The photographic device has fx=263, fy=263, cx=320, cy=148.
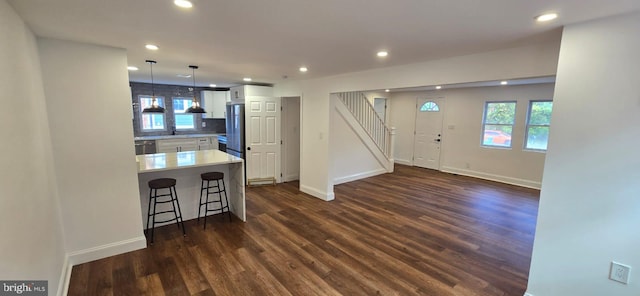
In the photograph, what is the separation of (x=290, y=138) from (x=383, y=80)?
9.97ft

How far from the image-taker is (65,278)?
7.94 feet

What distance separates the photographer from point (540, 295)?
7.12 feet

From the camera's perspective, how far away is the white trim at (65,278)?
7.35ft


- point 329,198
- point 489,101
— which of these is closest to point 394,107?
point 489,101

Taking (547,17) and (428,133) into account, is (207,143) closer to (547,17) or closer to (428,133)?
(428,133)

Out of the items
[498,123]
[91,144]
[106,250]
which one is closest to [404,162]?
[498,123]

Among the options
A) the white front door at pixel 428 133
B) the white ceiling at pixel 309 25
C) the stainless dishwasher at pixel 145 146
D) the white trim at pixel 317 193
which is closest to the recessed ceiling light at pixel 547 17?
the white ceiling at pixel 309 25

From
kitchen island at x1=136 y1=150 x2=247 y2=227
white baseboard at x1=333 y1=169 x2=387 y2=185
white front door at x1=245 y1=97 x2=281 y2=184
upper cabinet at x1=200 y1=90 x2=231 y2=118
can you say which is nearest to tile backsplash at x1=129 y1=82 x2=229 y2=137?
upper cabinet at x1=200 y1=90 x2=231 y2=118

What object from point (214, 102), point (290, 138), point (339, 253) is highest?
point (214, 102)

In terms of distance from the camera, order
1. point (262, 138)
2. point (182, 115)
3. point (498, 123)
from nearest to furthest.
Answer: point (262, 138)
point (498, 123)
point (182, 115)

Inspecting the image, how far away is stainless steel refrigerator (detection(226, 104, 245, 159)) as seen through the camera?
5.80m

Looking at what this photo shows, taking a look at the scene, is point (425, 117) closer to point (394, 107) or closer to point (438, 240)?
point (394, 107)

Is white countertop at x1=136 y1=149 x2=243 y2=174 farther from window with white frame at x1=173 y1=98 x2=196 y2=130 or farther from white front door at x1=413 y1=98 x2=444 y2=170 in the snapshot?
white front door at x1=413 y1=98 x2=444 y2=170

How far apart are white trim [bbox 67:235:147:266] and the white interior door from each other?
3.39 metres
